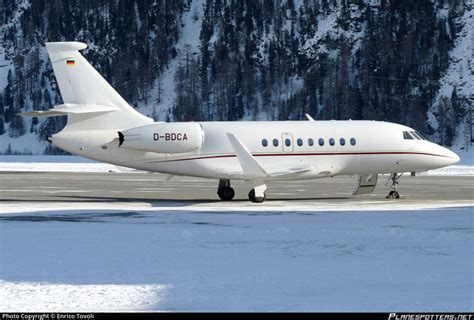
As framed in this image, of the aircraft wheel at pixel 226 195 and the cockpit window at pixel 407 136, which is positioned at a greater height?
the cockpit window at pixel 407 136

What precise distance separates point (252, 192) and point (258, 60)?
126m

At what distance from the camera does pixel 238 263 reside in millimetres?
15141

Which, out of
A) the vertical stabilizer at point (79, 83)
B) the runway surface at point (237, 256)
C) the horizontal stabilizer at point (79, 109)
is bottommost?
the runway surface at point (237, 256)

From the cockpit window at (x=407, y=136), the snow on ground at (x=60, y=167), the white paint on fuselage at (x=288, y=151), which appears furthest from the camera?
the snow on ground at (x=60, y=167)

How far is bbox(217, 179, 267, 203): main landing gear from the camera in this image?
102ft

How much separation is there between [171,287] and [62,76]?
20.3 metres

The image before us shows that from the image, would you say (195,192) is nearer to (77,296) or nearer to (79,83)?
(79,83)

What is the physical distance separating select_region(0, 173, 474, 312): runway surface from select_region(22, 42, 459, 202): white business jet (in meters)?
2.23

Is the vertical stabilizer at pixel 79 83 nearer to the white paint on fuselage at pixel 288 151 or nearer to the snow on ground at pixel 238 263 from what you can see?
the white paint on fuselage at pixel 288 151

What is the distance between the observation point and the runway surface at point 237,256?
11.7m

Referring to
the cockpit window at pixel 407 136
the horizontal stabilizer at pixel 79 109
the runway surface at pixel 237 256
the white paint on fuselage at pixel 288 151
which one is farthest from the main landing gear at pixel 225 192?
the cockpit window at pixel 407 136

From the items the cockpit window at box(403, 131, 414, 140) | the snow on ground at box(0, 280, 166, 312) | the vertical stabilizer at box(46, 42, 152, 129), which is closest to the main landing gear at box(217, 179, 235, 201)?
the vertical stabilizer at box(46, 42, 152, 129)

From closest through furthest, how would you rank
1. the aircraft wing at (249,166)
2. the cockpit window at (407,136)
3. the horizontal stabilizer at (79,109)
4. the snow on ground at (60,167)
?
the aircraft wing at (249,166) → the horizontal stabilizer at (79,109) → the cockpit window at (407,136) → the snow on ground at (60,167)

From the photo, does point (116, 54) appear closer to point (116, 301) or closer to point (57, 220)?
point (57, 220)
